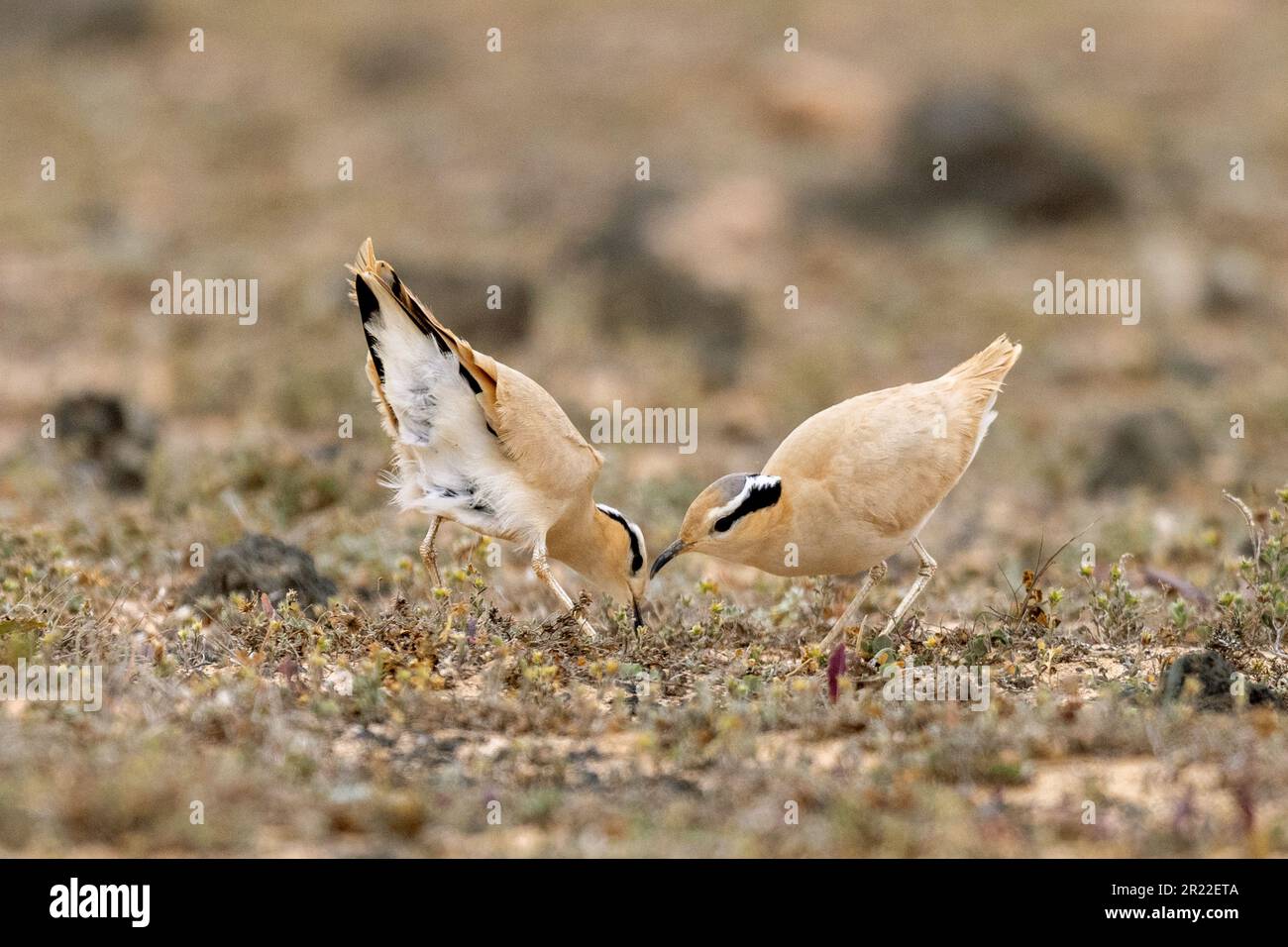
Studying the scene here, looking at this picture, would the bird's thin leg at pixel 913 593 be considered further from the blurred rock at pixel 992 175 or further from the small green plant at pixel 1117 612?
the blurred rock at pixel 992 175

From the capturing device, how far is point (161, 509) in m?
9.23

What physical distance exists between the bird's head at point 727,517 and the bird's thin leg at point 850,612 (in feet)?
2.10

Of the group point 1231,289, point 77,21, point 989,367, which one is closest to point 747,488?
point 989,367

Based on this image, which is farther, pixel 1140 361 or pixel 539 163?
pixel 539 163

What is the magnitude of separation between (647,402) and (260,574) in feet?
20.7

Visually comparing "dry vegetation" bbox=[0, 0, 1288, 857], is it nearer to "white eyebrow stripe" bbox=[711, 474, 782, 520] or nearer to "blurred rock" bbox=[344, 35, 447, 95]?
"blurred rock" bbox=[344, 35, 447, 95]

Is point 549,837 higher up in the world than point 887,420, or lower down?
lower down

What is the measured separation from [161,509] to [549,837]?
537 cm

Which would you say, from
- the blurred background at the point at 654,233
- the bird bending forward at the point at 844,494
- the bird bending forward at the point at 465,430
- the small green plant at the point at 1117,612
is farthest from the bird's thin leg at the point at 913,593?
the blurred background at the point at 654,233

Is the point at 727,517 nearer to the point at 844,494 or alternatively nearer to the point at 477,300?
the point at 844,494

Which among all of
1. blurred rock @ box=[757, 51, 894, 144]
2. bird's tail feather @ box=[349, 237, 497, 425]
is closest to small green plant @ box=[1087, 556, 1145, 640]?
bird's tail feather @ box=[349, 237, 497, 425]

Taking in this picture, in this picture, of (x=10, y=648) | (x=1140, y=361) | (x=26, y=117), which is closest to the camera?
(x=10, y=648)

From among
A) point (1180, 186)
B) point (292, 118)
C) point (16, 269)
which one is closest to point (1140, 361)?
point (1180, 186)
